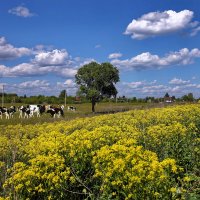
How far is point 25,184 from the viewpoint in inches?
208

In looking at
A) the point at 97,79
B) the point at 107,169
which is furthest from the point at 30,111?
the point at 107,169

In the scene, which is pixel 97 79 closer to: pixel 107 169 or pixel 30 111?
pixel 30 111

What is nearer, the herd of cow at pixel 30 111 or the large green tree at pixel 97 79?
the herd of cow at pixel 30 111

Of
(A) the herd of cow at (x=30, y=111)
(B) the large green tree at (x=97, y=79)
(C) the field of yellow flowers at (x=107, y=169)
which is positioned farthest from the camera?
(B) the large green tree at (x=97, y=79)

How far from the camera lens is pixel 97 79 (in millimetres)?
61875

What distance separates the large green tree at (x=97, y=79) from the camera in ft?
203

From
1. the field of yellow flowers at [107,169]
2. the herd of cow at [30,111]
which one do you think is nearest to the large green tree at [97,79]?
the herd of cow at [30,111]

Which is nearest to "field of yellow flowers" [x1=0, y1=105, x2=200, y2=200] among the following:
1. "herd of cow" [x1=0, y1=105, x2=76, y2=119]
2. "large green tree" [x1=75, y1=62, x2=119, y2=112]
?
"herd of cow" [x1=0, y1=105, x2=76, y2=119]

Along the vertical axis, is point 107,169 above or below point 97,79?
below

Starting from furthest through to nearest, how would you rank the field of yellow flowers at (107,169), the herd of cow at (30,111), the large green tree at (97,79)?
1. the large green tree at (97,79)
2. the herd of cow at (30,111)
3. the field of yellow flowers at (107,169)

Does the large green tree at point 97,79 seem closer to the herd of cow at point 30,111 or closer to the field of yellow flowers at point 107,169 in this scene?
the herd of cow at point 30,111

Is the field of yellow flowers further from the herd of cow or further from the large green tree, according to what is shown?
Result: the large green tree

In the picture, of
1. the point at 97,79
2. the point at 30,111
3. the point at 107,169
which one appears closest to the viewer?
the point at 107,169

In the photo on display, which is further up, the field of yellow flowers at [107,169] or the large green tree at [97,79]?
the large green tree at [97,79]
